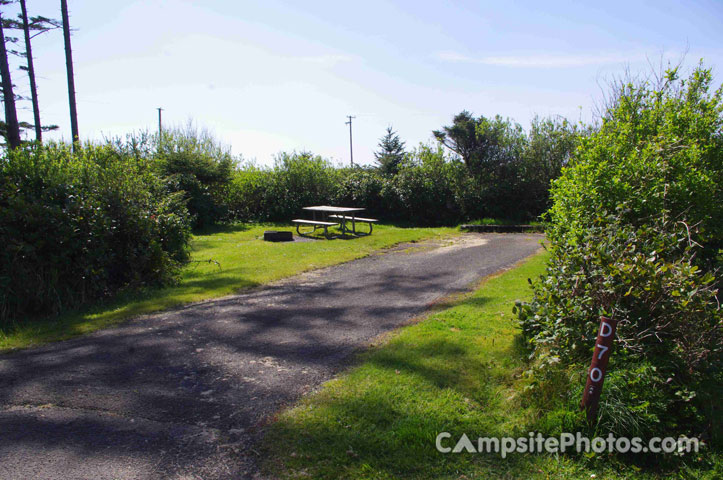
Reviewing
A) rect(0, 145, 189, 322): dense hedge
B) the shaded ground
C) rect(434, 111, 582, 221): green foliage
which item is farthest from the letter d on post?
rect(434, 111, 582, 221): green foliage

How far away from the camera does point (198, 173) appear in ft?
65.3

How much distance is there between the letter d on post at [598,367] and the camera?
3215 mm

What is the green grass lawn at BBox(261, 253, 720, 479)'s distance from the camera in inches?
119

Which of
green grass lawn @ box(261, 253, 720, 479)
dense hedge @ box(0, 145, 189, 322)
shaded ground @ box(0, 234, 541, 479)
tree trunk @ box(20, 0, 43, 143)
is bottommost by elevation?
green grass lawn @ box(261, 253, 720, 479)

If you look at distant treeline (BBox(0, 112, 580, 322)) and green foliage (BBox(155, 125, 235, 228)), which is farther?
green foliage (BBox(155, 125, 235, 228))

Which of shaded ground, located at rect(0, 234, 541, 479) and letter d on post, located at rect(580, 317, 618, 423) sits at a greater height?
letter d on post, located at rect(580, 317, 618, 423)

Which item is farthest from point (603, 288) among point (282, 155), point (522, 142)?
point (282, 155)

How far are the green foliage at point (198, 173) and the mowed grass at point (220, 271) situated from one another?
193cm

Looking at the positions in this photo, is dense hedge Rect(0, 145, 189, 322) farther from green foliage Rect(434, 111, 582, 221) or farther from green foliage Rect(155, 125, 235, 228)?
green foliage Rect(434, 111, 582, 221)

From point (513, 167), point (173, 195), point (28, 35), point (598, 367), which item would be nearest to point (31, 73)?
point (28, 35)

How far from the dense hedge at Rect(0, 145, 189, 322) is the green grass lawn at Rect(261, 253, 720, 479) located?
5.46 meters

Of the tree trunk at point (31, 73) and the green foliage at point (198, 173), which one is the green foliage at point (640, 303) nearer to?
the green foliage at point (198, 173)

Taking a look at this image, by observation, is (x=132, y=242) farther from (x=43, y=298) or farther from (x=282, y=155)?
(x=282, y=155)

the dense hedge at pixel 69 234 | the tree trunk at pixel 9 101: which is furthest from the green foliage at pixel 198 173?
the dense hedge at pixel 69 234
